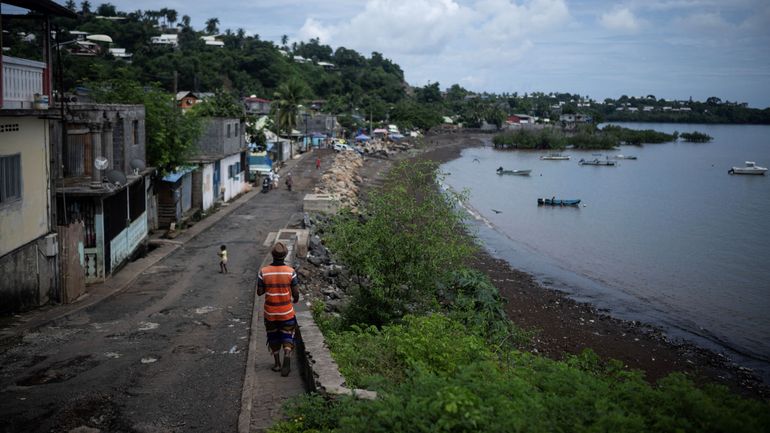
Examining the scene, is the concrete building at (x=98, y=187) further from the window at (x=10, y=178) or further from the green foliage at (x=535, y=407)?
the green foliage at (x=535, y=407)

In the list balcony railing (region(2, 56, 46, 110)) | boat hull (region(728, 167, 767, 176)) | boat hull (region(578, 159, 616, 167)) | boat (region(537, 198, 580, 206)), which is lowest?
boat (region(537, 198, 580, 206))

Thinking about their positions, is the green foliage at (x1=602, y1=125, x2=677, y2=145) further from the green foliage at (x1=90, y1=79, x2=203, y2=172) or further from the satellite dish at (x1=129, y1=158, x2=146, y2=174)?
the satellite dish at (x1=129, y1=158, x2=146, y2=174)

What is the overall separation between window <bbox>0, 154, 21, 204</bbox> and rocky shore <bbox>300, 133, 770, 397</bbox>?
736cm

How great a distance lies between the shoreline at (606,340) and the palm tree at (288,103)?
41127 millimetres

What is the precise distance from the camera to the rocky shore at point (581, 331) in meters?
18.1

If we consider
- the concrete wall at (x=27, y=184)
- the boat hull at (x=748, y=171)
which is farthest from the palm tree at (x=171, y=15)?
the concrete wall at (x=27, y=184)

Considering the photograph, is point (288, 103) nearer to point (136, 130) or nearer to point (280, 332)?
point (136, 130)

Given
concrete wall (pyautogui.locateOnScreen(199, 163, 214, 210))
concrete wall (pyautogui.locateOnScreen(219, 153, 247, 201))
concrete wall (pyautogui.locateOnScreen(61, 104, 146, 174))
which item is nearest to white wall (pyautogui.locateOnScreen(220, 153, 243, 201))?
concrete wall (pyautogui.locateOnScreen(219, 153, 247, 201))

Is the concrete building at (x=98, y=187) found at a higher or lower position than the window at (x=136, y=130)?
lower

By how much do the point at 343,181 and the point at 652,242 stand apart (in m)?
21.1

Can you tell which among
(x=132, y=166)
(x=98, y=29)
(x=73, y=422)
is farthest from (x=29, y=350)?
(x=98, y=29)

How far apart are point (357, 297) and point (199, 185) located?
1821 centimetres

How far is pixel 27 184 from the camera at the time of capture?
1348 cm

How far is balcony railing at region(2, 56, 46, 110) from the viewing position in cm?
1300
